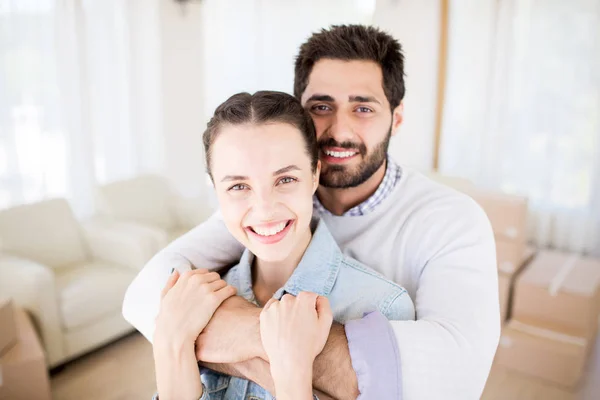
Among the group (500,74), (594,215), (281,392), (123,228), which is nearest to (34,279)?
(123,228)

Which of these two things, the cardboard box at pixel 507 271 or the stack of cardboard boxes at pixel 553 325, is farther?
the cardboard box at pixel 507 271

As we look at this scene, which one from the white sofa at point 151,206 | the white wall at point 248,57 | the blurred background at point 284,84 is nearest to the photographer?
the blurred background at point 284,84

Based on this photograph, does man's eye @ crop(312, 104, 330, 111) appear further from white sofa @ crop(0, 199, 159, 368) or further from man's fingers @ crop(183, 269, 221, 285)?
white sofa @ crop(0, 199, 159, 368)

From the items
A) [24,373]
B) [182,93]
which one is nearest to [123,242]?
[24,373]

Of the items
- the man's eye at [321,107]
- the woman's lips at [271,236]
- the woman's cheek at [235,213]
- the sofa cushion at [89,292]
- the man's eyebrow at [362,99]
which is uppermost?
the man's eyebrow at [362,99]

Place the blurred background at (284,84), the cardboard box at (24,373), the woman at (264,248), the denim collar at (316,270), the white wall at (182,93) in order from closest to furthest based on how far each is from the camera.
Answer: the woman at (264,248)
the denim collar at (316,270)
the cardboard box at (24,373)
the blurred background at (284,84)
the white wall at (182,93)

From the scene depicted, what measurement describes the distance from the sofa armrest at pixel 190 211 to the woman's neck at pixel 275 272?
108 inches

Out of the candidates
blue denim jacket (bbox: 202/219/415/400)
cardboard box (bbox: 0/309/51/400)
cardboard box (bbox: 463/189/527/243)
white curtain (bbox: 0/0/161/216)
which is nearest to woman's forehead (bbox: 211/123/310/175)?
blue denim jacket (bbox: 202/219/415/400)

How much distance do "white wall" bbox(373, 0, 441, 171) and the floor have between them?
64.0 inches

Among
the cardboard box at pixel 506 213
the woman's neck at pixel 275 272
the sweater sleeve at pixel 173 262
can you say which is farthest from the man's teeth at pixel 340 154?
the cardboard box at pixel 506 213

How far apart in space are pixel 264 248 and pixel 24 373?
183 centimetres

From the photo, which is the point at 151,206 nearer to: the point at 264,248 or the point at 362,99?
the point at 362,99

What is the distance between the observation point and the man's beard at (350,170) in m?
1.29

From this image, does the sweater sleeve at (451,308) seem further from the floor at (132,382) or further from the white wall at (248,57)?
the white wall at (248,57)
